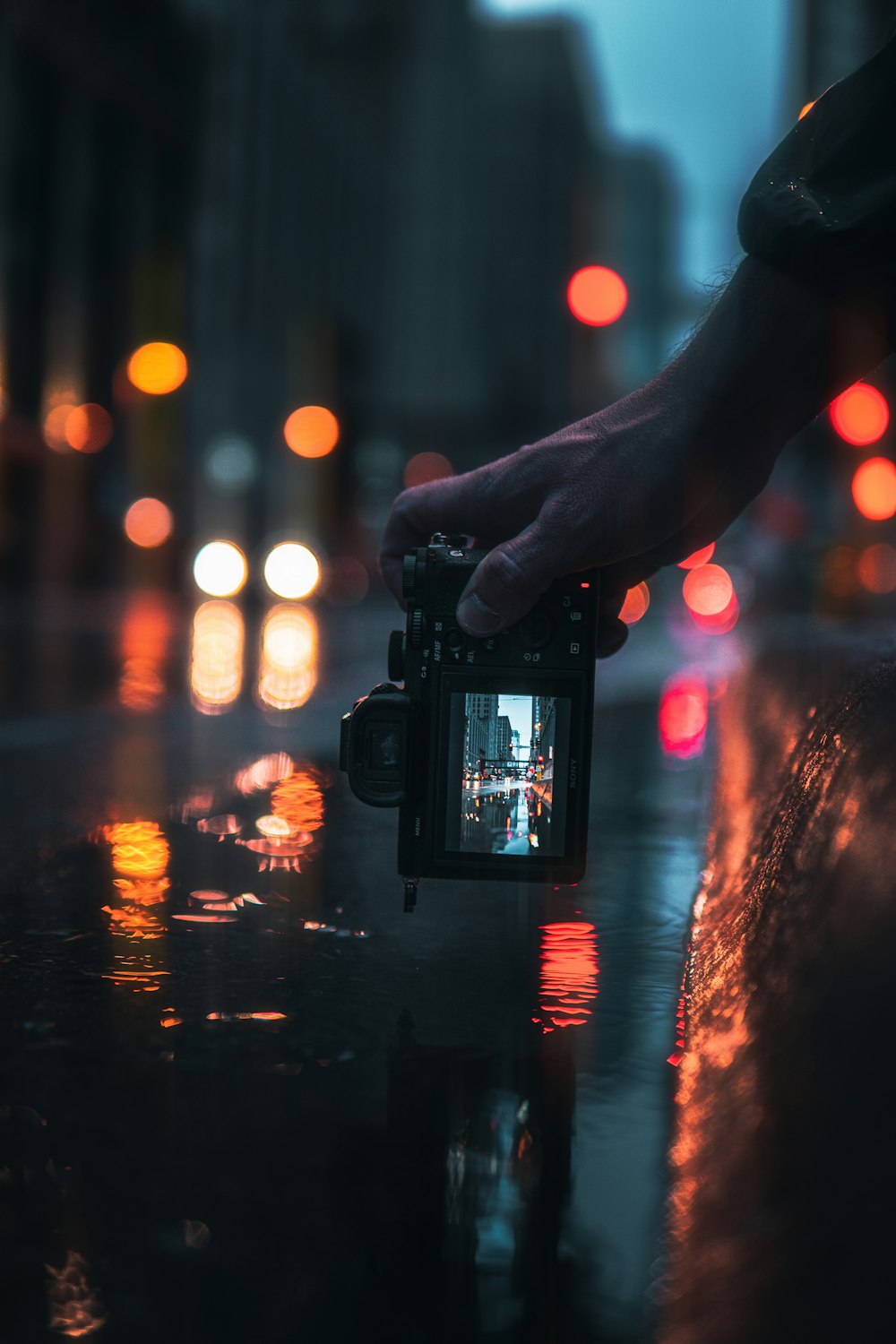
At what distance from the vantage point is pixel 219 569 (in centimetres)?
2833

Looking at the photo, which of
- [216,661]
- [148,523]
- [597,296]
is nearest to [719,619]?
[148,523]

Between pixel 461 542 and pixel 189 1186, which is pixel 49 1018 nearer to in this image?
pixel 189 1186

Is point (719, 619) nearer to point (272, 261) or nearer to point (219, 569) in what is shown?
point (219, 569)

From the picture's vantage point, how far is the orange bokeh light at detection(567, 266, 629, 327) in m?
12.0

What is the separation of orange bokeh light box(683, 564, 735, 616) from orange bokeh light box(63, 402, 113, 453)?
16725mm

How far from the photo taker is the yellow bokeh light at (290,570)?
2865 cm

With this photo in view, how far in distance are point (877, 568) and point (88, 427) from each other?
22.0 metres

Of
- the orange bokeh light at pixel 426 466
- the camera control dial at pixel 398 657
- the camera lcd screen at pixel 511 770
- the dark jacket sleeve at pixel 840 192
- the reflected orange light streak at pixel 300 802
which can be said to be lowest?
the reflected orange light streak at pixel 300 802

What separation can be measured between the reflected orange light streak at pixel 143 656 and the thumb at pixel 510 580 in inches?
212

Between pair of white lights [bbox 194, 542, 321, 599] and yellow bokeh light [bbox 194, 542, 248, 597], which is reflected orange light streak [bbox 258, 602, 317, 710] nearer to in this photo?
yellow bokeh light [bbox 194, 542, 248, 597]

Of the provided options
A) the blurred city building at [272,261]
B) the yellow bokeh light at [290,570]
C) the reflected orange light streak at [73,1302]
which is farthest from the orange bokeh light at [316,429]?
the reflected orange light streak at [73,1302]

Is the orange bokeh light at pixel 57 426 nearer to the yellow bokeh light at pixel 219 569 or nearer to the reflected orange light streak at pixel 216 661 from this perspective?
the yellow bokeh light at pixel 219 569

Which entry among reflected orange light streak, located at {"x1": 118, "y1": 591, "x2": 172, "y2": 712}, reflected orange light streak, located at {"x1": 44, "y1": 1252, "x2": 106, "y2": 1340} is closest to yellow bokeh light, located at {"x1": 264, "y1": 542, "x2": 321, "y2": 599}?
reflected orange light streak, located at {"x1": 118, "y1": 591, "x2": 172, "y2": 712}

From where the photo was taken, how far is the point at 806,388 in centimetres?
205
